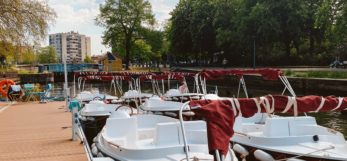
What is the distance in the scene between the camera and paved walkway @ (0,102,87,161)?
431 inches

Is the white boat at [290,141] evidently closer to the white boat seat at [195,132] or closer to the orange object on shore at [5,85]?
the white boat seat at [195,132]

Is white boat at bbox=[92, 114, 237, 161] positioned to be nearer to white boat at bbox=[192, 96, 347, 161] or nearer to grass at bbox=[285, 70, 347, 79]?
white boat at bbox=[192, 96, 347, 161]

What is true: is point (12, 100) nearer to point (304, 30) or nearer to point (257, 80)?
point (257, 80)

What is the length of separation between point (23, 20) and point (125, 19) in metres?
53.3

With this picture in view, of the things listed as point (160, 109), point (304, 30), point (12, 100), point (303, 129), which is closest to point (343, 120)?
point (160, 109)

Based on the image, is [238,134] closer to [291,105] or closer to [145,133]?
[145,133]

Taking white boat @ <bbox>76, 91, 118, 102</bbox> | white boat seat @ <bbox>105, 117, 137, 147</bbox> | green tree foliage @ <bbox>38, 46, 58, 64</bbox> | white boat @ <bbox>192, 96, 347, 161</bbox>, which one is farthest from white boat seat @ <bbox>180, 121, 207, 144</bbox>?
green tree foliage @ <bbox>38, 46, 58, 64</bbox>

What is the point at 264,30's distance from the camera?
50000 millimetres

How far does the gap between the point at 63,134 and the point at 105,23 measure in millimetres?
71058

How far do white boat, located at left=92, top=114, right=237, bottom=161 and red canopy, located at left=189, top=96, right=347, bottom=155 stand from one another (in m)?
1.75

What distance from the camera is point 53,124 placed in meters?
16.8

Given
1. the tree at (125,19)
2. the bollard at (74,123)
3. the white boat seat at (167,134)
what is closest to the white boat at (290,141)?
the white boat seat at (167,134)

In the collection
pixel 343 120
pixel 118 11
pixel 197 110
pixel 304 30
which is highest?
pixel 118 11

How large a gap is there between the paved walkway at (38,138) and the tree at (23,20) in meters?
9.19
